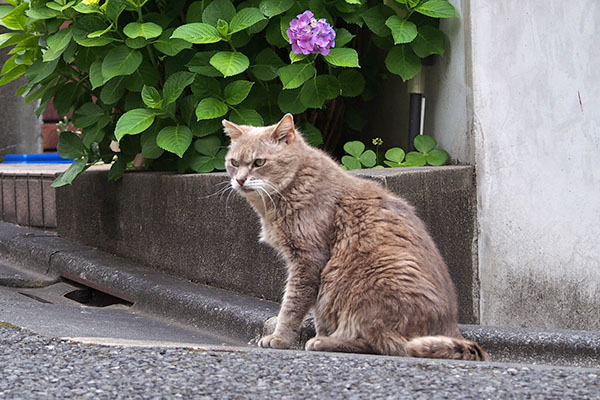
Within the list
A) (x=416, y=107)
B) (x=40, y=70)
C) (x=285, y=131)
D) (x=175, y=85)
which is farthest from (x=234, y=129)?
(x=40, y=70)

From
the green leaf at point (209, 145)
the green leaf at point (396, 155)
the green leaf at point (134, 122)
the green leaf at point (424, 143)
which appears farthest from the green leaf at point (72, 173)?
the green leaf at point (424, 143)

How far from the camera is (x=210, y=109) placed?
4.09m

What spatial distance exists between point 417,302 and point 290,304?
1.73 feet

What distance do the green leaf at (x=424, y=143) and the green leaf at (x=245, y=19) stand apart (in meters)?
0.99

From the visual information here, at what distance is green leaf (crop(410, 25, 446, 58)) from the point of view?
4.04 metres

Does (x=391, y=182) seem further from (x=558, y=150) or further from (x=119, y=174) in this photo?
(x=119, y=174)

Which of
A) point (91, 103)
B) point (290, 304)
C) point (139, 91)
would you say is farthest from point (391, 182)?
point (91, 103)

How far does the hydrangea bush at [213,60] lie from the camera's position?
404 cm

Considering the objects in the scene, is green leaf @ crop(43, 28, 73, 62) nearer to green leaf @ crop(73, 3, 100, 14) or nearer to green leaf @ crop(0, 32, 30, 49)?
green leaf @ crop(73, 3, 100, 14)

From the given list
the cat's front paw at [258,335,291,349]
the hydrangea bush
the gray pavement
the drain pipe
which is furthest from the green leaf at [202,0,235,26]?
the cat's front paw at [258,335,291,349]

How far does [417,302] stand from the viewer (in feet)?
9.55

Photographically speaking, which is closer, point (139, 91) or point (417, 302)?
point (417, 302)

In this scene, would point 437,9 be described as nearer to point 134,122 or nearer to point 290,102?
point 290,102

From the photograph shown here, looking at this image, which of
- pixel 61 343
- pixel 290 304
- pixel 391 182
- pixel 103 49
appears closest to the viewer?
pixel 61 343
